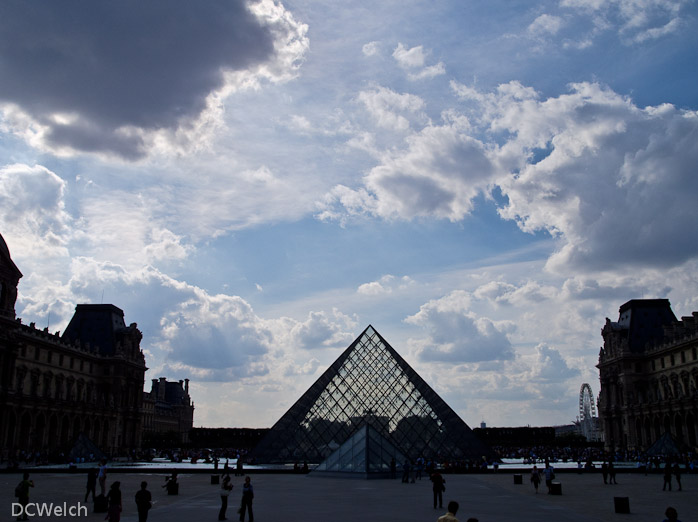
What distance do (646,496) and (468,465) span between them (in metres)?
16.3

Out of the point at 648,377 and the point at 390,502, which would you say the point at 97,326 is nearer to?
the point at 648,377

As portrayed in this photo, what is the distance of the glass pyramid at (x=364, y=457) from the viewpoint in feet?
84.8

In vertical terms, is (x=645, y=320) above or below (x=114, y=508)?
above

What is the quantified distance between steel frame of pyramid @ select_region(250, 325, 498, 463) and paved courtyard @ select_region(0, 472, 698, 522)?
12278 mm

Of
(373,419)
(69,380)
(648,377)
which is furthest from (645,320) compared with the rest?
(69,380)

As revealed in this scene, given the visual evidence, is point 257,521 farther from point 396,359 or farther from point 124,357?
point 124,357

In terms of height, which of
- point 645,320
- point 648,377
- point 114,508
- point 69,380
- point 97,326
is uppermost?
point 645,320

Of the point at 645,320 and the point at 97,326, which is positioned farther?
the point at 97,326

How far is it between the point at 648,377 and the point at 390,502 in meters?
56.8

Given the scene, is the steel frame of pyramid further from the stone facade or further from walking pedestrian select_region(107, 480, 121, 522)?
the stone facade

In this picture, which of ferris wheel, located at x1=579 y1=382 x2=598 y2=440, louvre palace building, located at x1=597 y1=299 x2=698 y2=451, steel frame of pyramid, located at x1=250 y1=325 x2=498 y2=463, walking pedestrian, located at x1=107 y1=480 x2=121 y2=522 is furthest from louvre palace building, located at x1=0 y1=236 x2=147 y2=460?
ferris wheel, located at x1=579 y1=382 x2=598 y2=440

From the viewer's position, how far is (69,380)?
59.7 m

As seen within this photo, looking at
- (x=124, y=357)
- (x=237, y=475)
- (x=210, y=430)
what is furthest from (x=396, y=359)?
(x=210, y=430)

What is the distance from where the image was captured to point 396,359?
38.4 meters
